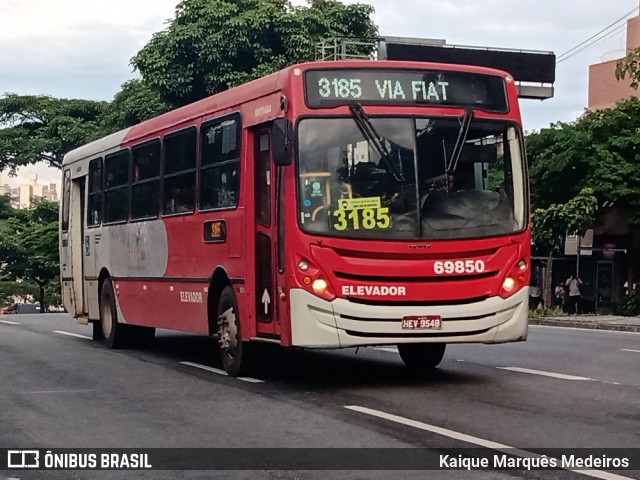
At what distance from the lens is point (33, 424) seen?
9430 mm

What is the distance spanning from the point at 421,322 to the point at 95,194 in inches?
351

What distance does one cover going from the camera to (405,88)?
1157cm

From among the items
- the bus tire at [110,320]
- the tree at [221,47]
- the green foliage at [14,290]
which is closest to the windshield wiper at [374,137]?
the bus tire at [110,320]

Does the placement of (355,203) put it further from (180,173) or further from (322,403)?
(180,173)

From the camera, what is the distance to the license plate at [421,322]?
11.1 metres

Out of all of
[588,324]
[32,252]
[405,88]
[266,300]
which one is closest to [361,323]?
[266,300]

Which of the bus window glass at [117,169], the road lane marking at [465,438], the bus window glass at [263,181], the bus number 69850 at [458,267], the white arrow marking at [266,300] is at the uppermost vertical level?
the bus window glass at [117,169]

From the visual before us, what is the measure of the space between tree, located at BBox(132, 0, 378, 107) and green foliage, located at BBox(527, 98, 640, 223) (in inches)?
448

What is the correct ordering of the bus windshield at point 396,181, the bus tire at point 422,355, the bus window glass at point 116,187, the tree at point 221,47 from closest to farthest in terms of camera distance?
the bus windshield at point 396,181 → the bus tire at point 422,355 → the bus window glass at point 116,187 → the tree at point 221,47

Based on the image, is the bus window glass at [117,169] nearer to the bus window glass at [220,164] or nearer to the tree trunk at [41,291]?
the bus window glass at [220,164]

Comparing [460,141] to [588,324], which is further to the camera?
[588,324]

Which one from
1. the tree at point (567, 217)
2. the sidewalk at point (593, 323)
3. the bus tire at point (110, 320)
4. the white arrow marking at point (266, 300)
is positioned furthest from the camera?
the tree at point (567, 217)

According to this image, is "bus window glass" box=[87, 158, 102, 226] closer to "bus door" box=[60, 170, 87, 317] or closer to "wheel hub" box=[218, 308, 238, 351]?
"bus door" box=[60, 170, 87, 317]

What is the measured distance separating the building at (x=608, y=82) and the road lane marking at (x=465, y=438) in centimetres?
3565
